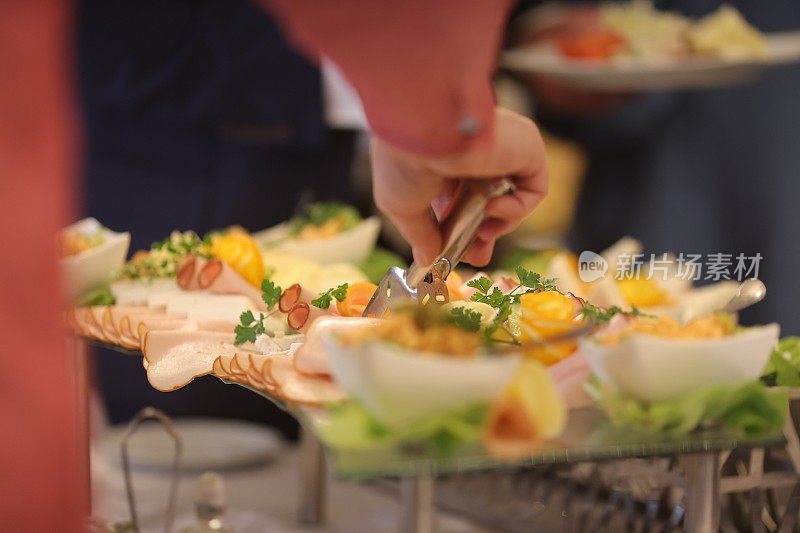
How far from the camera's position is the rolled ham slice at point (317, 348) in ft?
3.35

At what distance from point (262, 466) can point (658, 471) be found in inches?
44.1

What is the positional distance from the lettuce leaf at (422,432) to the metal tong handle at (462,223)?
0.88ft

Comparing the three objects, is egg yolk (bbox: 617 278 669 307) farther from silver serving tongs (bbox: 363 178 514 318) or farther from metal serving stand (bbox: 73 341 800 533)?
silver serving tongs (bbox: 363 178 514 318)

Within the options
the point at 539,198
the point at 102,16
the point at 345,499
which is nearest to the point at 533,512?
the point at 345,499

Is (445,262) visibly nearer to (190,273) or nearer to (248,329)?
(248,329)

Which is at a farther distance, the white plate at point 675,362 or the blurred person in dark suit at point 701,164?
the blurred person in dark suit at point 701,164

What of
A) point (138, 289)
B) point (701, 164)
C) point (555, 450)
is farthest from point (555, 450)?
point (701, 164)

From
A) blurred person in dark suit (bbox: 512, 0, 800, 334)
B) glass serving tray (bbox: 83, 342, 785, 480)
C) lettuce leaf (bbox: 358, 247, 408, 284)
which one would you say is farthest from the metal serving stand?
blurred person in dark suit (bbox: 512, 0, 800, 334)

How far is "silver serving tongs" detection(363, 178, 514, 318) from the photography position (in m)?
1.04

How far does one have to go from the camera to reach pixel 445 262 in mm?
1111

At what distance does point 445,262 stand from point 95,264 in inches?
25.5

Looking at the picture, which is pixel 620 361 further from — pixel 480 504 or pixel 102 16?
pixel 102 16

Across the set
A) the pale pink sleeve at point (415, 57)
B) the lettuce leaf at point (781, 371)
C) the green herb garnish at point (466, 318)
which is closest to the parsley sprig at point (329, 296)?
the green herb garnish at point (466, 318)

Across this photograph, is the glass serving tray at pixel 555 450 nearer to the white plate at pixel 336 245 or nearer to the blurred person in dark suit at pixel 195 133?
the white plate at pixel 336 245
